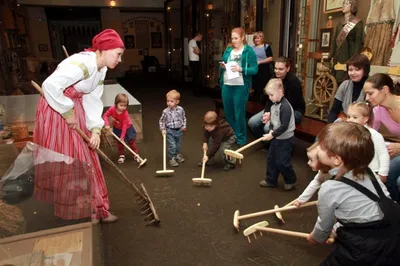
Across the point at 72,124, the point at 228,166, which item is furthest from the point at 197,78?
the point at 72,124

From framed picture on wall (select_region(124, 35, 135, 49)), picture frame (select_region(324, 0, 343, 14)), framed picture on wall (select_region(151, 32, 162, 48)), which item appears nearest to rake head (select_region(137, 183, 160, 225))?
picture frame (select_region(324, 0, 343, 14))

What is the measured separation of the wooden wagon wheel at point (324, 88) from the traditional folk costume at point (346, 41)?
0.52 ft

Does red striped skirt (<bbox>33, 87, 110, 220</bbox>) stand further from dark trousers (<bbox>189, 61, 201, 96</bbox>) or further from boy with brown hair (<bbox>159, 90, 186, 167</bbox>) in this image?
dark trousers (<bbox>189, 61, 201, 96</bbox>)

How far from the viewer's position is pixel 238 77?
418 centimetres

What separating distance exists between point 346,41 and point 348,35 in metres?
0.09

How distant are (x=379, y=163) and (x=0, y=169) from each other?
303 centimetres

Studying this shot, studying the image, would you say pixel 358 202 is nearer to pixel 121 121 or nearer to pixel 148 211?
Answer: pixel 148 211

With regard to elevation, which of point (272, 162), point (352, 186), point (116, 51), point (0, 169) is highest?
point (116, 51)

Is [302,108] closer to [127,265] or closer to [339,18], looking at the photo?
[339,18]

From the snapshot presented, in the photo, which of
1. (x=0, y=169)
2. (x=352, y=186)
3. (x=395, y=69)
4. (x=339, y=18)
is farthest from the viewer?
(x=339, y=18)

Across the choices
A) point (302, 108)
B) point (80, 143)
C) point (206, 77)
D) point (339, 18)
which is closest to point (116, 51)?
point (80, 143)

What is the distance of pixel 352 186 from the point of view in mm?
1551

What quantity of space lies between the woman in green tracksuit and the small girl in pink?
1428 millimetres

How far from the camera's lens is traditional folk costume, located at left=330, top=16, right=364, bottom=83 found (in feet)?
14.4
